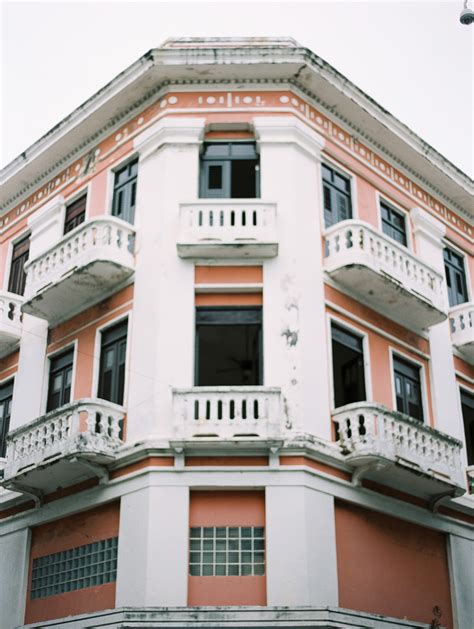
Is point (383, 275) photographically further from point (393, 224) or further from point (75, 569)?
point (75, 569)

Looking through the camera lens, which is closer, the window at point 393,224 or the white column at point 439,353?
the white column at point 439,353

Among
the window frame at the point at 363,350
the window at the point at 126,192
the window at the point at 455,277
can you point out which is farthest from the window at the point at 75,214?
the window at the point at 455,277

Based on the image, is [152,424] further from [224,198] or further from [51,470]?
[224,198]

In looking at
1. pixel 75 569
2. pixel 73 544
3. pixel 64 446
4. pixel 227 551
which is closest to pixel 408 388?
pixel 227 551

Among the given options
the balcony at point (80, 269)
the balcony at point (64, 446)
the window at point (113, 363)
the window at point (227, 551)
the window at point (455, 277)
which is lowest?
the window at point (227, 551)

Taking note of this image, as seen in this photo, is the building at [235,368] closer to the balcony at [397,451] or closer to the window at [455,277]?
the balcony at [397,451]

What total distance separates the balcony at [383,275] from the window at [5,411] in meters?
7.76

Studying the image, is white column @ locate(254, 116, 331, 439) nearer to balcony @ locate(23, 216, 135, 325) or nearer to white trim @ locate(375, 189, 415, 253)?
white trim @ locate(375, 189, 415, 253)

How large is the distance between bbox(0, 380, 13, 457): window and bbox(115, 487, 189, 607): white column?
5.56 metres

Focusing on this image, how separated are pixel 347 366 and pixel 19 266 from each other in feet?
29.5

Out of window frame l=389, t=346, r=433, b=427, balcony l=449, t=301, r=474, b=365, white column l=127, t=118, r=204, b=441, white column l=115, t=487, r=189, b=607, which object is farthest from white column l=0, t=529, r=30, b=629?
balcony l=449, t=301, r=474, b=365

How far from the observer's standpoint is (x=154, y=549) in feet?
50.3

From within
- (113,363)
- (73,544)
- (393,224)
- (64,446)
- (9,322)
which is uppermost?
(393,224)

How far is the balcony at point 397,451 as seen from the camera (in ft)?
54.3
